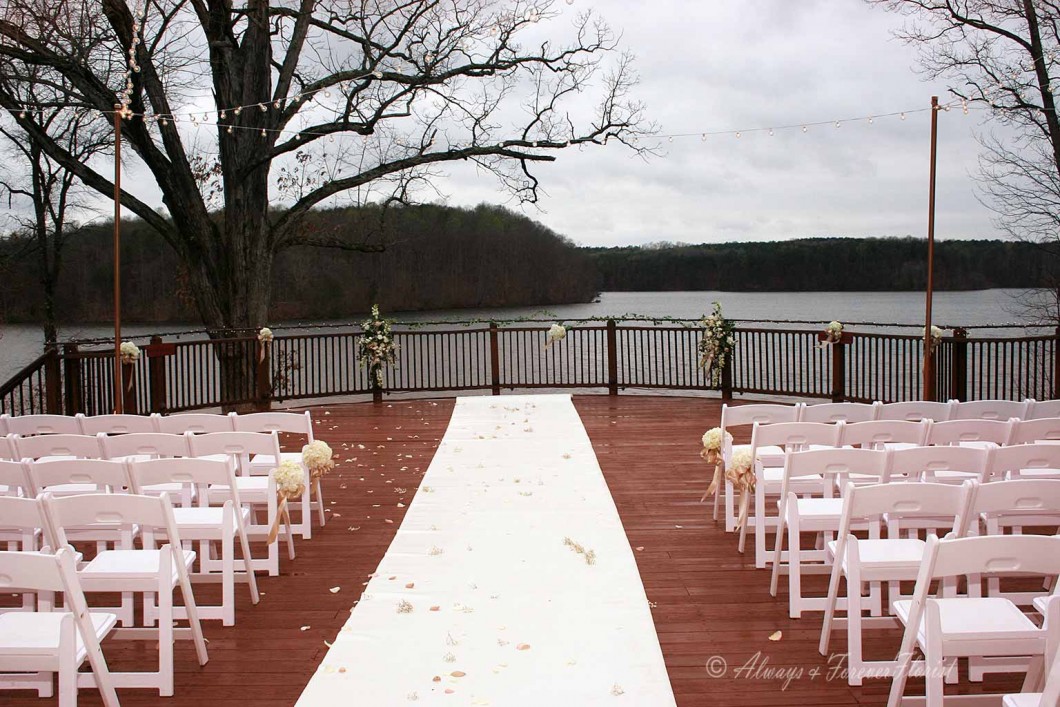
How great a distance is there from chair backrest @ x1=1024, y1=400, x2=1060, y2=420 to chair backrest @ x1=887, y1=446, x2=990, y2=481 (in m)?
2.27

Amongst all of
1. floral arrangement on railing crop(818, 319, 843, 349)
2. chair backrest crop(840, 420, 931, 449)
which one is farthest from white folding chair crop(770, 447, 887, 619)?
floral arrangement on railing crop(818, 319, 843, 349)

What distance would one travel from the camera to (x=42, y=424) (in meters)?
5.92

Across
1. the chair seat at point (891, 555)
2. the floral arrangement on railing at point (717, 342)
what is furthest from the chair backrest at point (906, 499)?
the floral arrangement on railing at point (717, 342)

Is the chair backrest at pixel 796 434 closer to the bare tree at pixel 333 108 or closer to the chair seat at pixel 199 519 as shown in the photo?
the chair seat at pixel 199 519

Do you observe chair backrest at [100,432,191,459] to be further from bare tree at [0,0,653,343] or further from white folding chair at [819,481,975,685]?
bare tree at [0,0,653,343]

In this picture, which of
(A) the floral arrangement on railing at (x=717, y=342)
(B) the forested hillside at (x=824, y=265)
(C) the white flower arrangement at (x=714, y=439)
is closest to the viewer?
(C) the white flower arrangement at (x=714, y=439)

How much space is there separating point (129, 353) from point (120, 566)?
722 centimetres

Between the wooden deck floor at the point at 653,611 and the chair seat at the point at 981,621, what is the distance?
530 millimetres

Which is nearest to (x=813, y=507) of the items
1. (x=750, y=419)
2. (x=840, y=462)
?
(x=840, y=462)

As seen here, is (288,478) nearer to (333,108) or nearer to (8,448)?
(8,448)

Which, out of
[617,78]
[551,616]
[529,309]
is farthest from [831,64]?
[551,616]

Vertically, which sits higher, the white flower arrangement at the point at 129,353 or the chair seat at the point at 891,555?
the white flower arrangement at the point at 129,353

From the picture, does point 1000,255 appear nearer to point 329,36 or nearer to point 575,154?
point 575,154

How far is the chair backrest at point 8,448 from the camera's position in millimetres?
4969
